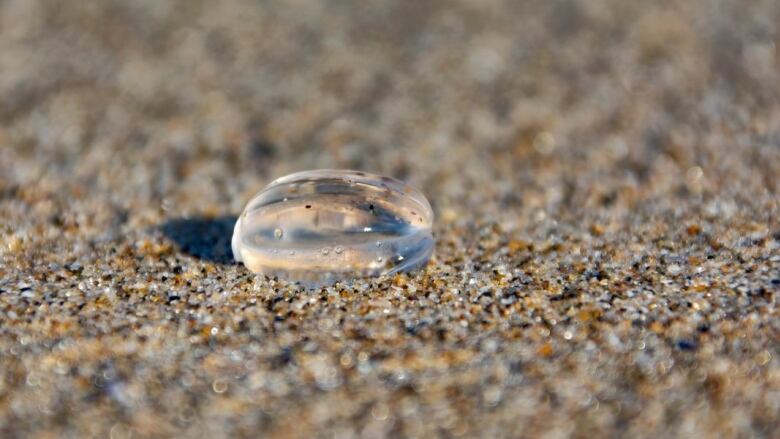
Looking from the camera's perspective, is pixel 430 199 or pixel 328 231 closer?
pixel 328 231

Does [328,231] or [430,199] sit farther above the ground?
[430,199]

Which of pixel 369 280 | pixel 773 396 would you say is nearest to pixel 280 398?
pixel 369 280

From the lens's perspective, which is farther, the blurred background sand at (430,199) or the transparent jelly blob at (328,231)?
the transparent jelly blob at (328,231)

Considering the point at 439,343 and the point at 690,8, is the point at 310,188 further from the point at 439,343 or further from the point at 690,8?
the point at 690,8

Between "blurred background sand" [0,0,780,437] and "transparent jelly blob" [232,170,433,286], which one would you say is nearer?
"blurred background sand" [0,0,780,437]
